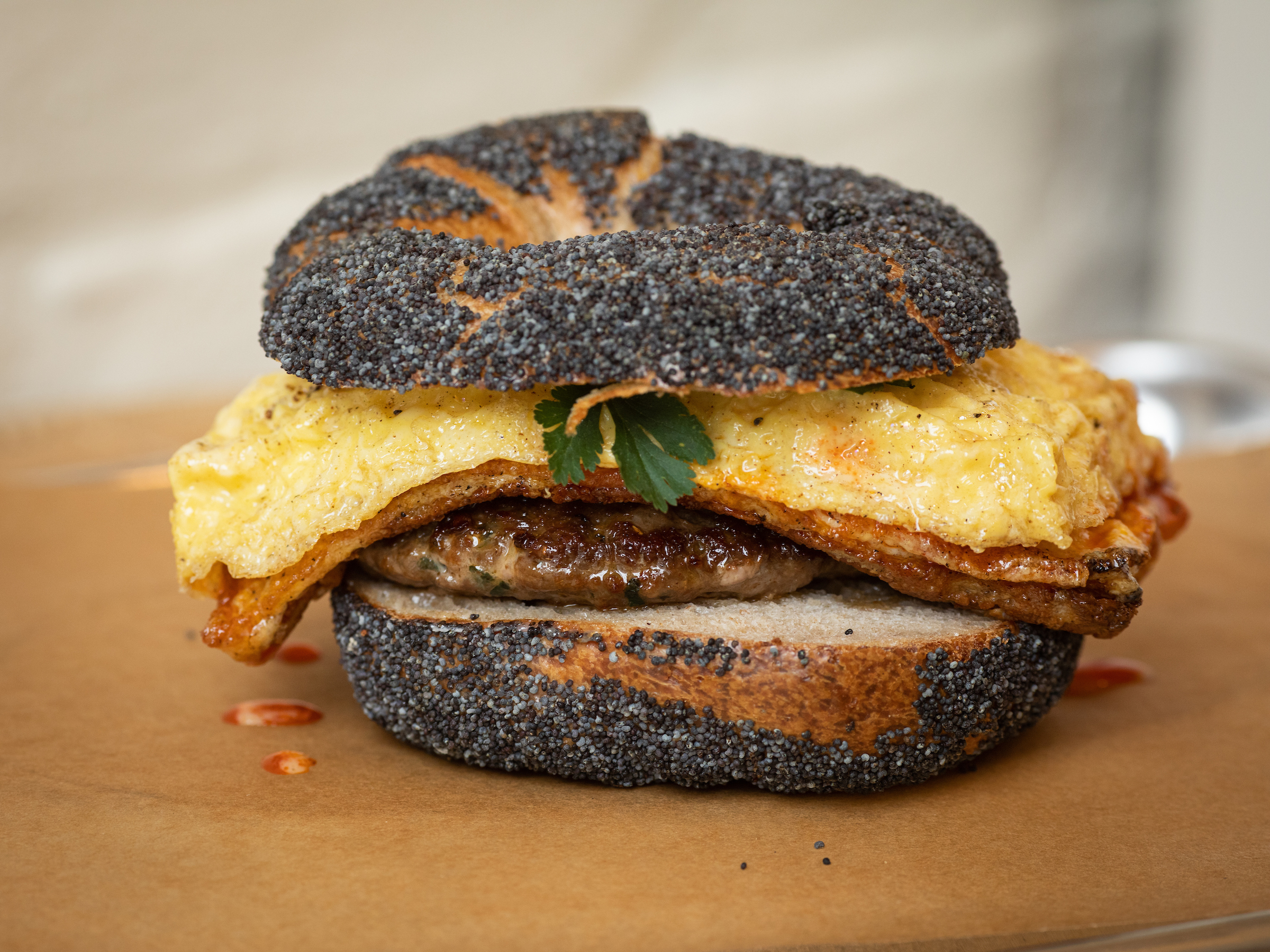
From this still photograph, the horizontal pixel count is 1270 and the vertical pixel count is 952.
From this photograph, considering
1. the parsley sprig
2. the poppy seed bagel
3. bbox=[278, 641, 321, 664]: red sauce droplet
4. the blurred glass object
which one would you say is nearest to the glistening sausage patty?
A: the parsley sprig

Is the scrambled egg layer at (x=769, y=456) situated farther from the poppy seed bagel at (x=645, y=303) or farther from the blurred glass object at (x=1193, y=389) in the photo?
the blurred glass object at (x=1193, y=389)

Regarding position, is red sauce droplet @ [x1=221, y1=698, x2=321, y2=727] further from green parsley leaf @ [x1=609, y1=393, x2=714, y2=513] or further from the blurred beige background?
the blurred beige background

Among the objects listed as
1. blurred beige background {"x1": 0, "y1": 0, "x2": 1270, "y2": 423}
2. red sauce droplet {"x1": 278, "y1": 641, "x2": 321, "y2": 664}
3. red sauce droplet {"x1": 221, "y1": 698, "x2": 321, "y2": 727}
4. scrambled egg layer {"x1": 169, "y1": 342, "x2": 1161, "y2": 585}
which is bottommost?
red sauce droplet {"x1": 221, "y1": 698, "x2": 321, "y2": 727}

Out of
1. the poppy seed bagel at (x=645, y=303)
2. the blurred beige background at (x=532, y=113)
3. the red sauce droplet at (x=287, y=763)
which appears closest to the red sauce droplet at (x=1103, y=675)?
the poppy seed bagel at (x=645, y=303)

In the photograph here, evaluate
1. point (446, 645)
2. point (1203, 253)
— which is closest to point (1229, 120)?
point (1203, 253)

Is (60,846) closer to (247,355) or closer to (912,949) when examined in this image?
(912,949)

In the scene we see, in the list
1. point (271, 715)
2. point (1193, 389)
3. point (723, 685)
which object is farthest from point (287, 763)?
point (1193, 389)
